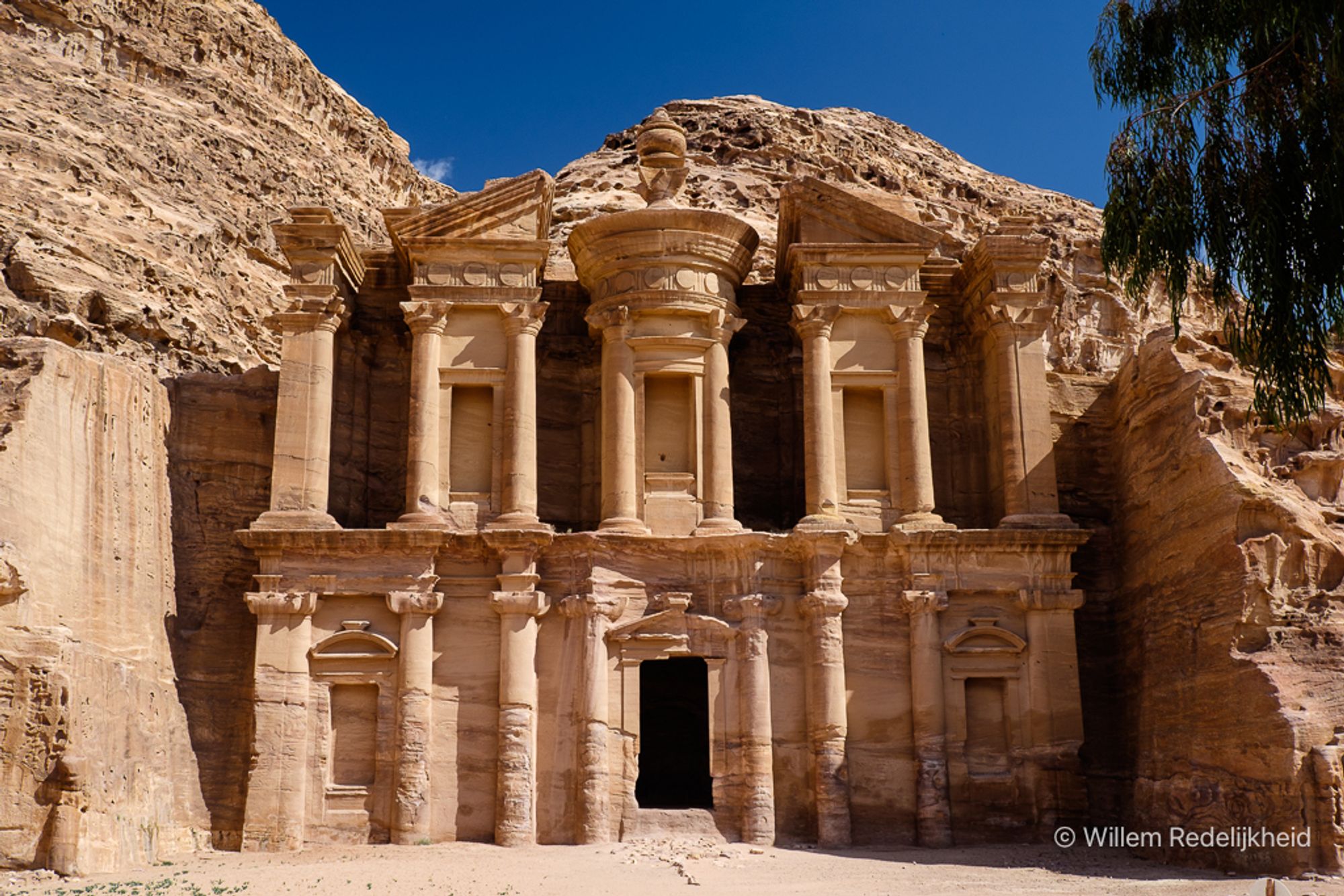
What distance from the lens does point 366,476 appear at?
76.5 ft

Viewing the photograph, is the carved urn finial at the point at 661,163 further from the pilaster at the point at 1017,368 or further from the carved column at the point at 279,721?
the carved column at the point at 279,721

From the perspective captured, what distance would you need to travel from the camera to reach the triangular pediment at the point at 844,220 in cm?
2291

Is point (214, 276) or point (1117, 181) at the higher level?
point (214, 276)

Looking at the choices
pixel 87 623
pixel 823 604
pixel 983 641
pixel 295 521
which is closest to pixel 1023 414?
pixel 983 641

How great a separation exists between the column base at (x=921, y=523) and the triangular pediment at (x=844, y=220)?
4.44 m

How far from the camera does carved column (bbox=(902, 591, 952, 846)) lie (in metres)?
20.2

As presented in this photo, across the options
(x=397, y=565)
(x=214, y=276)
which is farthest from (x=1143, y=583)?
(x=214, y=276)

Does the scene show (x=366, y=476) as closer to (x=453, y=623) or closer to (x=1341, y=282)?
(x=453, y=623)

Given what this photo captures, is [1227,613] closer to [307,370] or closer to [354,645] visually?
[354,645]

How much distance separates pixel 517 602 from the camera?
67.3 ft

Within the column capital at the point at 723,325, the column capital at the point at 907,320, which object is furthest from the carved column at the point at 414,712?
the column capital at the point at 907,320

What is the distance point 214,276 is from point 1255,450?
72.3ft

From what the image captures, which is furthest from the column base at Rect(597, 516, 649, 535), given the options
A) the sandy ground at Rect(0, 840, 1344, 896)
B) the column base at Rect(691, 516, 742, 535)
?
the sandy ground at Rect(0, 840, 1344, 896)

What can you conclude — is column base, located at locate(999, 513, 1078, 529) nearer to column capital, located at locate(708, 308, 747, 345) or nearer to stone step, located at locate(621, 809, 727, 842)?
column capital, located at locate(708, 308, 747, 345)
